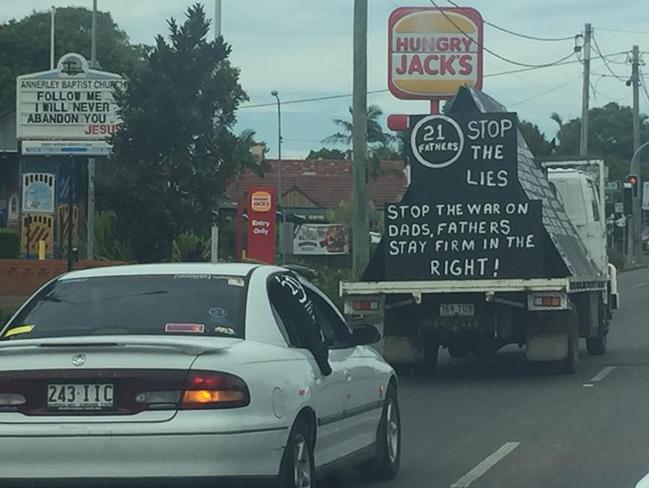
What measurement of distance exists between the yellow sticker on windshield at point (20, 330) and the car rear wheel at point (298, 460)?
1640 millimetres

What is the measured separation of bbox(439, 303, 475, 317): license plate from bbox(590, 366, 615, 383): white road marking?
173 centimetres

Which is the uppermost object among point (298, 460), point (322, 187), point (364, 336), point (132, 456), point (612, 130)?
point (612, 130)

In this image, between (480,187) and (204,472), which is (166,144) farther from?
(204,472)

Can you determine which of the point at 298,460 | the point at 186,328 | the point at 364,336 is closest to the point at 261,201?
the point at 364,336

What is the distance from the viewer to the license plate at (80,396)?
23.8 feet

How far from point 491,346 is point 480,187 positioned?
2.21 m

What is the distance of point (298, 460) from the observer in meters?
7.73

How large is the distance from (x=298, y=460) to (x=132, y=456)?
3.39ft

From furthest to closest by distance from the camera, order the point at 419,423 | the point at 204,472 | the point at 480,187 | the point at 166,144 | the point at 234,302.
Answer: the point at 166,144
the point at 480,187
the point at 419,423
the point at 234,302
the point at 204,472

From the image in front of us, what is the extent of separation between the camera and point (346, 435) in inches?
350

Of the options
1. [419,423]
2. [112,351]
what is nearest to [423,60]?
[419,423]

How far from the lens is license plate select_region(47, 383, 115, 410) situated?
725cm

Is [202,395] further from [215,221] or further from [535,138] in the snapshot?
[535,138]

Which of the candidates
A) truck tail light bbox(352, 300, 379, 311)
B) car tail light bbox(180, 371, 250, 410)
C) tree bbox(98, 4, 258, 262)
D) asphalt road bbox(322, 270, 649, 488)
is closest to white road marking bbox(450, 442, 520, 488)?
asphalt road bbox(322, 270, 649, 488)
